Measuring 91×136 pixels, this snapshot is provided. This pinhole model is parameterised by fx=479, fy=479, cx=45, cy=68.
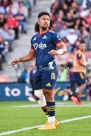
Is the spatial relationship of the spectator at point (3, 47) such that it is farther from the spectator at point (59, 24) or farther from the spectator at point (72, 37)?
the spectator at point (72, 37)

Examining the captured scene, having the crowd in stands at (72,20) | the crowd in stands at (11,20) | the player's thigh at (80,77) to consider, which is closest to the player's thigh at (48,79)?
the player's thigh at (80,77)

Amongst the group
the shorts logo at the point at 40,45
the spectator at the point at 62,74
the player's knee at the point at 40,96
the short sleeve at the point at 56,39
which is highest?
the short sleeve at the point at 56,39

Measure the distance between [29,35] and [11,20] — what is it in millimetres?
1218

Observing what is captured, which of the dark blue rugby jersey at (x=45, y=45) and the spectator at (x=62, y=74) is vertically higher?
the dark blue rugby jersey at (x=45, y=45)

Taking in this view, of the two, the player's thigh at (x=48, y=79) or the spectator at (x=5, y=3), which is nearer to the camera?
the player's thigh at (x=48, y=79)

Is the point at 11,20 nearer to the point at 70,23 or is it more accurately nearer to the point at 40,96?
the point at 70,23

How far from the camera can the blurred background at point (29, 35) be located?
62.2ft

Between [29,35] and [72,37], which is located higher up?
[29,35]

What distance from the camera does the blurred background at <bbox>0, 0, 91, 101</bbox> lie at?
746 inches

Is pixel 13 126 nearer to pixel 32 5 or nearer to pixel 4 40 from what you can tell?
pixel 4 40

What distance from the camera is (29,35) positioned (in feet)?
77.7

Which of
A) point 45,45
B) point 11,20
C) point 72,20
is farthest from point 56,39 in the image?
point 11,20

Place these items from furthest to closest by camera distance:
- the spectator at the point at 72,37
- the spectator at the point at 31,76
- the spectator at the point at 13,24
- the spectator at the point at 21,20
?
1. the spectator at the point at 21,20
2. the spectator at the point at 13,24
3. the spectator at the point at 72,37
4. the spectator at the point at 31,76

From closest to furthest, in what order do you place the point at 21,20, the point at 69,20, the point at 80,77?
the point at 80,77 < the point at 69,20 < the point at 21,20
